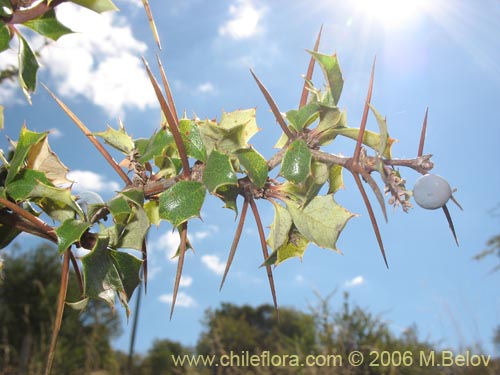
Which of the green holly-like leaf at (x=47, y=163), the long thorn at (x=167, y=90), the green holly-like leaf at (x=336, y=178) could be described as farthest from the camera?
the green holly-like leaf at (x=47, y=163)

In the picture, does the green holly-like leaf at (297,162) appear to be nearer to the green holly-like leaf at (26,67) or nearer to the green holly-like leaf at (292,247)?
the green holly-like leaf at (292,247)

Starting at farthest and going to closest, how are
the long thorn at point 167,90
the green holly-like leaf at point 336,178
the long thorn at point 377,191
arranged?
the green holly-like leaf at point 336,178, the long thorn at point 167,90, the long thorn at point 377,191

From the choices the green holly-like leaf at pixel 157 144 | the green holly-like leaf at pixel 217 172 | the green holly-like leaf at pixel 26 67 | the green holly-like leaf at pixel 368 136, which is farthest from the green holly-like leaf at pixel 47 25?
the green holly-like leaf at pixel 368 136

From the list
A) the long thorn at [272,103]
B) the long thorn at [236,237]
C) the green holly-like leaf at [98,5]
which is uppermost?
the green holly-like leaf at [98,5]

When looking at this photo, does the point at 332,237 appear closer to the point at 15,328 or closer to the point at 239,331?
the point at 239,331

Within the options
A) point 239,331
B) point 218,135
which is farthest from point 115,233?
point 239,331

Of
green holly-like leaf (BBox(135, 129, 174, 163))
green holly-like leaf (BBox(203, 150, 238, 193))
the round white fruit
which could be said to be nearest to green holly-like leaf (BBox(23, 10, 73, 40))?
green holly-like leaf (BBox(135, 129, 174, 163))

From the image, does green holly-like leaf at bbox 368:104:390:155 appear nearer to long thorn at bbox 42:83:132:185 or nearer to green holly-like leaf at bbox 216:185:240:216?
green holly-like leaf at bbox 216:185:240:216

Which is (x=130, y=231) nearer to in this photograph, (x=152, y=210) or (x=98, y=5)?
(x=152, y=210)
